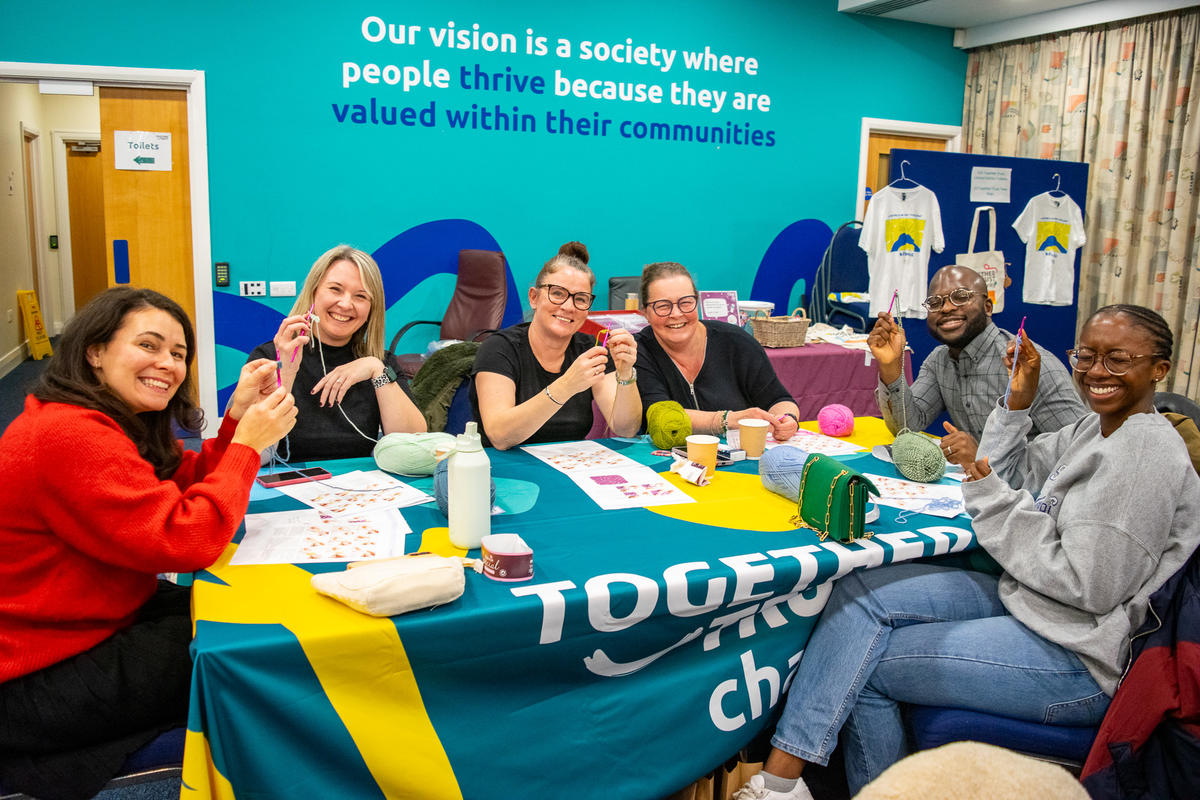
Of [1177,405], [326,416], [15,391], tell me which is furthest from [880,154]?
[15,391]

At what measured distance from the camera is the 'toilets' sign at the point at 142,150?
4.79 meters

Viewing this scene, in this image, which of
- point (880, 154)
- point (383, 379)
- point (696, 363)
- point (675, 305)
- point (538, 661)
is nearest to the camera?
point (538, 661)

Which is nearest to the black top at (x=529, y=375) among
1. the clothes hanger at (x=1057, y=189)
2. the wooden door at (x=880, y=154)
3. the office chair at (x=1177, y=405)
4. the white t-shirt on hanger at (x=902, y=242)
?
the office chair at (x=1177, y=405)

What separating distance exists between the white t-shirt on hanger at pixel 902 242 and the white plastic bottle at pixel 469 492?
454cm

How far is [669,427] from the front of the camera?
2.30 meters

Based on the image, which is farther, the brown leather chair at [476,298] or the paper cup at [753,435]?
the brown leather chair at [476,298]

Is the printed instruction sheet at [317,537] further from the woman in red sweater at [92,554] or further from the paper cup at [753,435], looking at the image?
the paper cup at [753,435]

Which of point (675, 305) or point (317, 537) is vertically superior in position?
point (675, 305)

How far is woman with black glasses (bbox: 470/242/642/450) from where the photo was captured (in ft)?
7.55

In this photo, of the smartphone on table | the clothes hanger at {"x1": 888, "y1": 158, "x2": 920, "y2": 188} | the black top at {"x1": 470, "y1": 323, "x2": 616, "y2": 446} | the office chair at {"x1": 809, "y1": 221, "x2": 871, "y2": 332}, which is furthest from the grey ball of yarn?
the office chair at {"x1": 809, "y1": 221, "x2": 871, "y2": 332}

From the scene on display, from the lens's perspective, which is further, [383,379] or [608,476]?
[383,379]

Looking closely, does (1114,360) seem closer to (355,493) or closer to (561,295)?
(561,295)

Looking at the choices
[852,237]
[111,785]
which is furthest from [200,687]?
[852,237]

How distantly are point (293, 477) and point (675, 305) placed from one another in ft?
4.20
